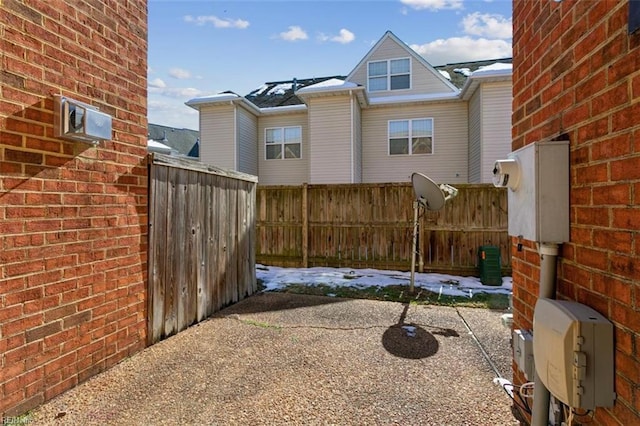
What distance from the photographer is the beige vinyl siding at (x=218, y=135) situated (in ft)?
41.8

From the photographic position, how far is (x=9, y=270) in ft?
6.79

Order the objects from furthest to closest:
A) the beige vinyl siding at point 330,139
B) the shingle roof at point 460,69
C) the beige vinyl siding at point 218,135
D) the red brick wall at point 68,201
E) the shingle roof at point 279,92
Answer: the shingle roof at point 279,92, the shingle roof at point 460,69, the beige vinyl siding at point 218,135, the beige vinyl siding at point 330,139, the red brick wall at point 68,201

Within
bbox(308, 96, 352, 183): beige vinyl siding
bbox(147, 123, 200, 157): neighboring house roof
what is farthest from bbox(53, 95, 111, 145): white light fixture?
bbox(147, 123, 200, 157): neighboring house roof

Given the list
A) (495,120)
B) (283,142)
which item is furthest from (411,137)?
(283,142)

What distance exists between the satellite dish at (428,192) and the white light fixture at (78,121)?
4.16 metres

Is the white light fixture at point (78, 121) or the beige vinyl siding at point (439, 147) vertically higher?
the beige vinyl siding at point (439, 147)

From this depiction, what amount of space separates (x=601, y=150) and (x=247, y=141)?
42.6 feet

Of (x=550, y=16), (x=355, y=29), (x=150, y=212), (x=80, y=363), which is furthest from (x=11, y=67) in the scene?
(x=355, y=29)

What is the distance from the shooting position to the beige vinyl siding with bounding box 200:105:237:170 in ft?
41.8

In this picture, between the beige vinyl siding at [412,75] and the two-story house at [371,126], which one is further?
the beige vinyl siding at [412,75]

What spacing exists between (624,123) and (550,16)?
0.89 m

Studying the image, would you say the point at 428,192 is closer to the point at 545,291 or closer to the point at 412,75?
the point at 545,291

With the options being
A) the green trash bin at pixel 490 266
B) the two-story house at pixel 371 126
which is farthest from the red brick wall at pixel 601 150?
the two-story house at pixel 371 126

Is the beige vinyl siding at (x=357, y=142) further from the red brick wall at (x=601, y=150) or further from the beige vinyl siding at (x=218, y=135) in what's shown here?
the red brick wall at (x=601, y=150)
